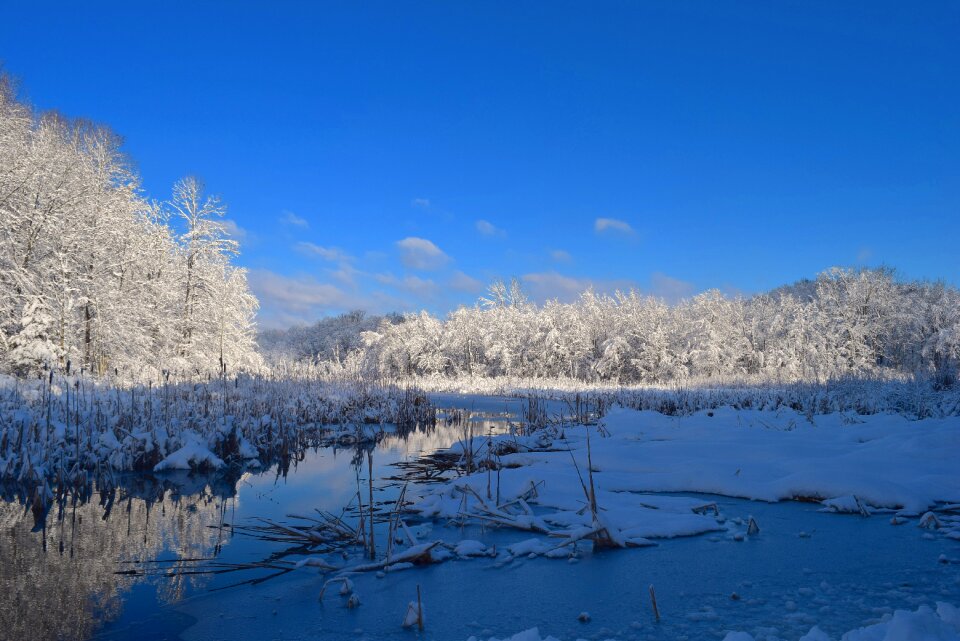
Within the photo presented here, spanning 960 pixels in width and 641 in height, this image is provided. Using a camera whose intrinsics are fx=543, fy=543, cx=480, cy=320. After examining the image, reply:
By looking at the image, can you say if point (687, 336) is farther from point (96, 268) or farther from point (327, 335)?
point (327, 335)

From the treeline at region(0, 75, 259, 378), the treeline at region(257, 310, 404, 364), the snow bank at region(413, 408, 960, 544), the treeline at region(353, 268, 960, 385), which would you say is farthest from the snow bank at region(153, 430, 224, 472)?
the treeline at region(257, 310, 404, 364)

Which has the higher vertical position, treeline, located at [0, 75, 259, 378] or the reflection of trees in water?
treeline, located at [0, 75, 259, 378]

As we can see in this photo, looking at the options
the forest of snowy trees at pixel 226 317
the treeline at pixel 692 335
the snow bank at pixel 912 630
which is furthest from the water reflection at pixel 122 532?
the treeline at pixel 692 335

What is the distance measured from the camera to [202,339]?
81.3ft

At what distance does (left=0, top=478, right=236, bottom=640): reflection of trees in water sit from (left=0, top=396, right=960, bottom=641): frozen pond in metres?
0.02

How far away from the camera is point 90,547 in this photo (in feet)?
16.0

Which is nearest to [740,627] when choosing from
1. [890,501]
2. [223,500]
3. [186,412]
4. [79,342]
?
[890,501]

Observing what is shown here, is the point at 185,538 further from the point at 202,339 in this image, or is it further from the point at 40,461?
the point at 202,339

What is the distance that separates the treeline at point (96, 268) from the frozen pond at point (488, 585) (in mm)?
10993

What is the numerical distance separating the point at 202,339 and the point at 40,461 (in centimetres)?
1852

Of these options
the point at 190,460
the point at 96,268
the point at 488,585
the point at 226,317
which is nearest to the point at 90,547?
the point at 488,585

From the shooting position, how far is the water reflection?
3547mm

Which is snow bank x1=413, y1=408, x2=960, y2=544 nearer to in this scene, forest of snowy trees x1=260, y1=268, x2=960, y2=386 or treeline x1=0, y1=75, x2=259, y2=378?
treeline x1=0, y1=75, x2=259, y2=378

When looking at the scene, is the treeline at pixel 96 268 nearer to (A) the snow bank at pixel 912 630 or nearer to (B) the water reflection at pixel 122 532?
(B) the water reflection at pixel 122 532
